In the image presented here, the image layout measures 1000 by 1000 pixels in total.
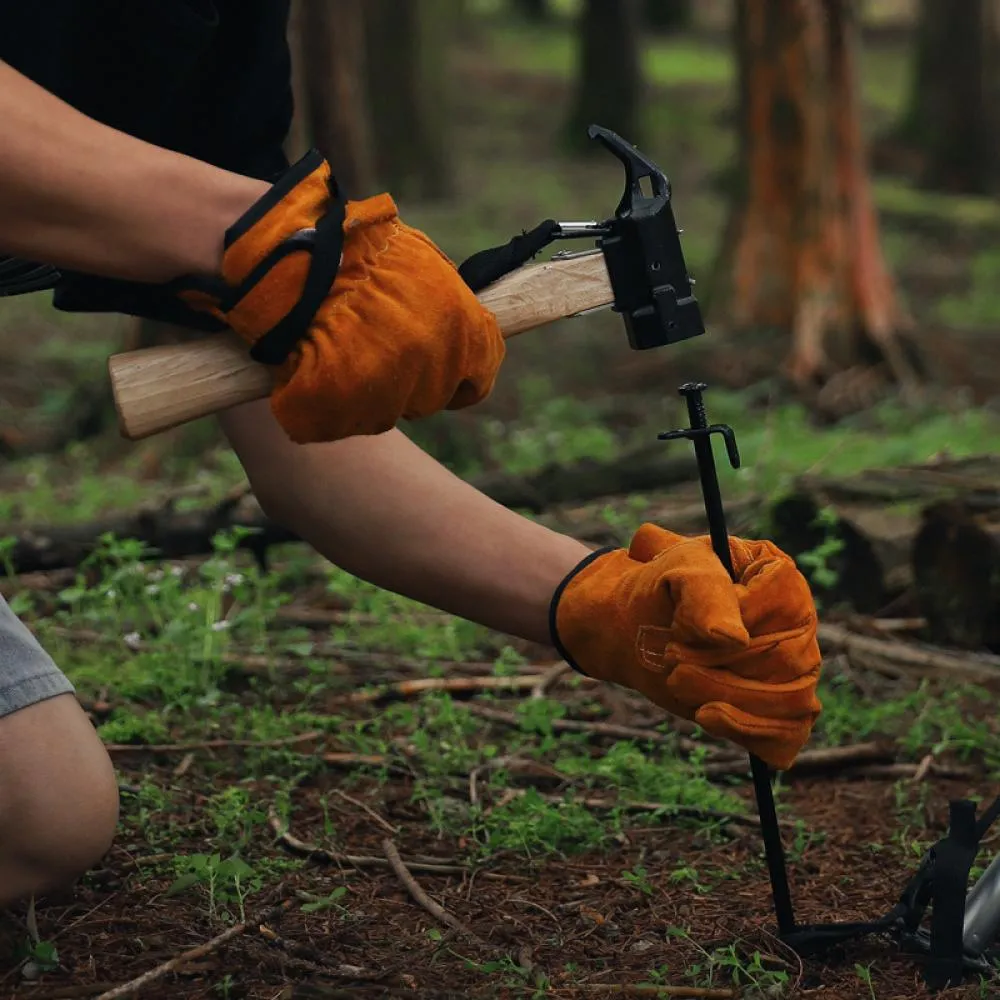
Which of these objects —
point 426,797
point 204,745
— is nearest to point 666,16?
point 204,745

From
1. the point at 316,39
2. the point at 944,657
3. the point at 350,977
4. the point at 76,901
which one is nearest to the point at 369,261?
the point at 350,977

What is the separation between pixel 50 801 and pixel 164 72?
123 cm

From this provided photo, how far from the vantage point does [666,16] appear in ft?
80.7

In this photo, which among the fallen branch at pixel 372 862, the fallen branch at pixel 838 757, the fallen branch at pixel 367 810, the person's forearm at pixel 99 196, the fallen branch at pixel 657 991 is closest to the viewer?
the person's forearm at pixel 99 196

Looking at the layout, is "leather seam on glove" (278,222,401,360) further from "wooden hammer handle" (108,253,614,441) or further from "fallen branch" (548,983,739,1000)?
"fallen branch" (548,983,739,1000)

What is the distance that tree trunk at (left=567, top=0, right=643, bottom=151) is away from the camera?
667 inches

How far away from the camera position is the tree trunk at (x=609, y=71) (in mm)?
16953

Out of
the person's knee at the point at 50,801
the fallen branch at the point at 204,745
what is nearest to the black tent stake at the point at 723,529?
the person's knee at the point at 50,801

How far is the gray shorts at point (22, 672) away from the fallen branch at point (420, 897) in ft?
2.26

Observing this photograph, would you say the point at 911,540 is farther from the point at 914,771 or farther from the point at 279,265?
the point at 279,265

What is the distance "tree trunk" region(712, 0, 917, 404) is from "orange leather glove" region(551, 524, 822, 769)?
17.2 feet

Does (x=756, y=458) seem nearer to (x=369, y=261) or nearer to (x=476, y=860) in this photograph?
(x=476, y=860)

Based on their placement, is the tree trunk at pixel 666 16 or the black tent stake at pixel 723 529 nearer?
the black tent stake at pixel 723 529

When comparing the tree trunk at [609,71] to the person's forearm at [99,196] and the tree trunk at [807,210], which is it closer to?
the tree trunk at [807,210]
